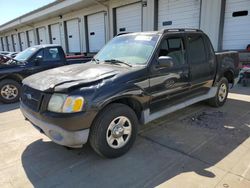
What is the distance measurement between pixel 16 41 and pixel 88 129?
1338 inches

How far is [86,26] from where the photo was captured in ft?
55.7

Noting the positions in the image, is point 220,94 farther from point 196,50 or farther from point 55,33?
point 55,33

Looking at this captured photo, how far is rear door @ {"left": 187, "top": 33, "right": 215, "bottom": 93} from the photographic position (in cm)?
432

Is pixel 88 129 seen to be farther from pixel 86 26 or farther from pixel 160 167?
pixel 86 26

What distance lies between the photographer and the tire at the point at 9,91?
6586 millimetres

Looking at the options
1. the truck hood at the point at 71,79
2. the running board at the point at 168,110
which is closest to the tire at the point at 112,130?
the running board at the point at 168,110

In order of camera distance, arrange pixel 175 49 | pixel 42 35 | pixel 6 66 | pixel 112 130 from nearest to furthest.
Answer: pixel 112 130 → pixel 175 49 → pixel 6 66 → pixel 42 35

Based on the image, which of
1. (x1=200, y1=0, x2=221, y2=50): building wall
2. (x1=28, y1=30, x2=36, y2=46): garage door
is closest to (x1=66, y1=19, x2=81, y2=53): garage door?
(x1=28, y1=30, x2=36, y2=46): garage door

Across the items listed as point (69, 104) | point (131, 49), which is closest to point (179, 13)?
point (131, 49)

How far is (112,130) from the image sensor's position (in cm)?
300

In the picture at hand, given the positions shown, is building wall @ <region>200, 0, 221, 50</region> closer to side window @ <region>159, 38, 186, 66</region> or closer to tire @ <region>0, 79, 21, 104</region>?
side window @ <region>159, 38, 186, 66</region>

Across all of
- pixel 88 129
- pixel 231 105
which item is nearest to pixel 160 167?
pixel 88 129

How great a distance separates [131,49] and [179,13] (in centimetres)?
841

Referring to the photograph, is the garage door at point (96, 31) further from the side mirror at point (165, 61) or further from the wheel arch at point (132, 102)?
the wheel arch at point (132, 102)
